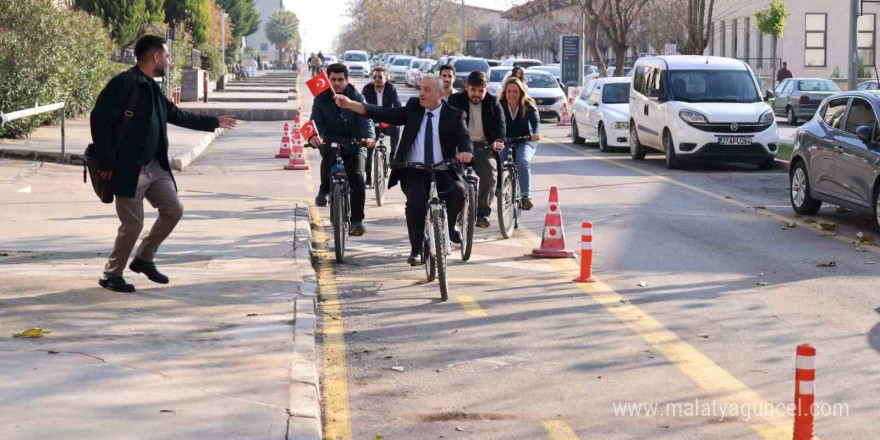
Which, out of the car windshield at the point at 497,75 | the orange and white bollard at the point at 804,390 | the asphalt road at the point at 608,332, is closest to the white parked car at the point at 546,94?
the car windshield at the point at 497,75

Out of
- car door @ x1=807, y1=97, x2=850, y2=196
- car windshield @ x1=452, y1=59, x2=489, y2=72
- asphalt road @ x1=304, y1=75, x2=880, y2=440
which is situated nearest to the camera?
asphalt road @ x1=304, y1=75, x2=880, y2=440

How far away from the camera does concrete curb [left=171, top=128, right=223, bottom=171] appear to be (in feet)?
69.1

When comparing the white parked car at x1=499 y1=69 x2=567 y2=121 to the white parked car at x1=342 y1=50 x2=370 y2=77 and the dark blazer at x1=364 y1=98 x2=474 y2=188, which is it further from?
the white parked car at x1=342 y1=50 x2=370 y2=77

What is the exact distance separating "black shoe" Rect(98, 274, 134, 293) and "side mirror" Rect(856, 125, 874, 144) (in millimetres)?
8049

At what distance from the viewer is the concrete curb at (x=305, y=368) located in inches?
230

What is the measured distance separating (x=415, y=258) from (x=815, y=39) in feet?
168

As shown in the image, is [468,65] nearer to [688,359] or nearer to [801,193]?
[801,193]

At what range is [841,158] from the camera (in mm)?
14016

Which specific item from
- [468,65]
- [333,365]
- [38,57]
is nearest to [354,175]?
[333,365]

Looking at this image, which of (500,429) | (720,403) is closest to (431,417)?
(500,429)

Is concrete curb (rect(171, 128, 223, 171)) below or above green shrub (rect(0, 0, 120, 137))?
below

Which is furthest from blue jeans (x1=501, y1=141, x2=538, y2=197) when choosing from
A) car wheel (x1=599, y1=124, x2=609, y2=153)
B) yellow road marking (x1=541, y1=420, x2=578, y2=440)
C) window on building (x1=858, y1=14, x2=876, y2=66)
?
window on building (x1=858, y1=14, x2=876, y2=66)

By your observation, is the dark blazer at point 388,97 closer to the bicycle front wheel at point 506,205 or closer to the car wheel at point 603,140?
the bicycle front wheel at point 506,205

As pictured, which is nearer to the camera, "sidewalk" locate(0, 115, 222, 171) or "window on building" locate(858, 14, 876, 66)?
"sidewalk" locate(0, 115, 222, 171)
